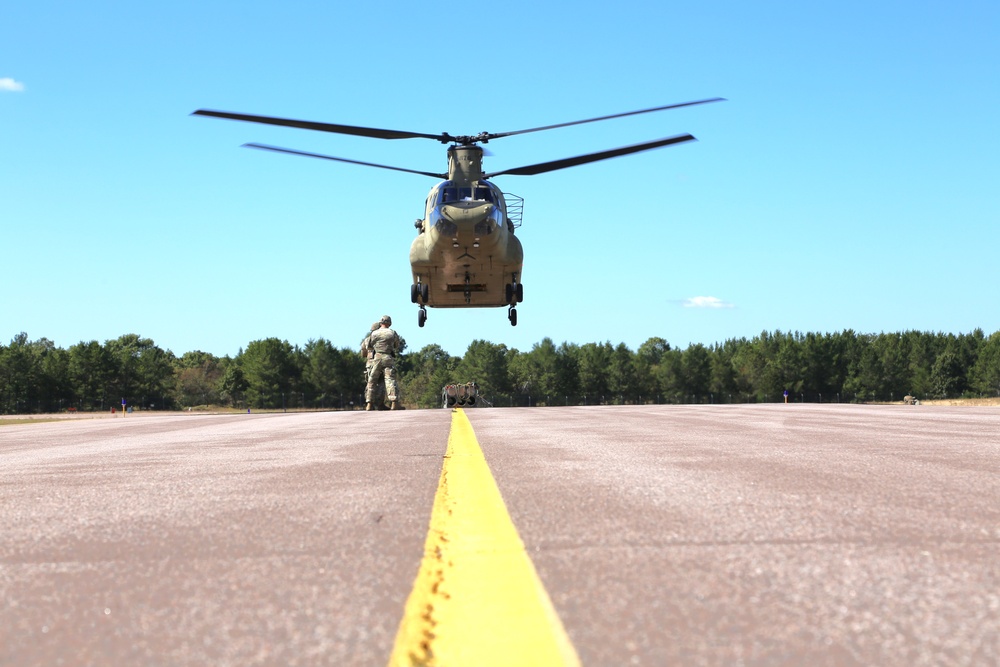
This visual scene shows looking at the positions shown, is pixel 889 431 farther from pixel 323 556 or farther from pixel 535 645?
pixel 535 645

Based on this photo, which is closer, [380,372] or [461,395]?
[380,372]

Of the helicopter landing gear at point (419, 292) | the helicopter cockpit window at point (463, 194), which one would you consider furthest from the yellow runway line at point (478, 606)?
the helicopter landing gear at point (419, 292)

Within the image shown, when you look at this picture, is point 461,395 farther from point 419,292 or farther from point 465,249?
point 465,249

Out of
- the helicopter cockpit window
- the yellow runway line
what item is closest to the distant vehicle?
the helicopter cockpit window

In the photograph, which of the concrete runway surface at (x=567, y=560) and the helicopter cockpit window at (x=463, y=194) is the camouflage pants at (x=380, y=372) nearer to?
the helicopter cockpit window at (x=463, y=194)

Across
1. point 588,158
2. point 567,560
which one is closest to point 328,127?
point 588,158

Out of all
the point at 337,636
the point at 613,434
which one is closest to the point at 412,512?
the point at 337,636

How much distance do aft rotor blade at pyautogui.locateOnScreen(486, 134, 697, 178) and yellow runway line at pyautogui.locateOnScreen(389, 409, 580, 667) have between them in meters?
22.0

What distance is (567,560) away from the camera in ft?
9.79

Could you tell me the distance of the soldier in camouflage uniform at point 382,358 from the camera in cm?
3444

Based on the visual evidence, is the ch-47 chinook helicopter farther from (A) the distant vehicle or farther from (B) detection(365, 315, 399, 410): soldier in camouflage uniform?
(A) the distant vehicle

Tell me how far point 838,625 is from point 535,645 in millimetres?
743

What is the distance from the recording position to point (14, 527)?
4113 millimetres

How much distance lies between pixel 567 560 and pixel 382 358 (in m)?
32.0
